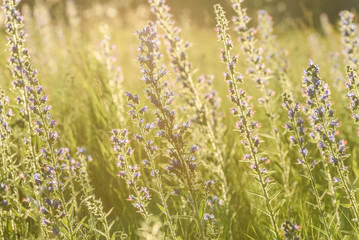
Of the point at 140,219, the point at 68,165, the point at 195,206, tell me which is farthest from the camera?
the point at 140,219

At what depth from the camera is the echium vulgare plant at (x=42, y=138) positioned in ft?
8.00

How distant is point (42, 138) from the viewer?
2.50 metres

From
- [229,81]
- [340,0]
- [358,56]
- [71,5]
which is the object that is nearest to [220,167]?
[229,81]

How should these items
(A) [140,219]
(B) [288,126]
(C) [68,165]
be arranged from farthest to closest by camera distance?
(A) [140,219]
(C) [68,165]
(B) [288,126]

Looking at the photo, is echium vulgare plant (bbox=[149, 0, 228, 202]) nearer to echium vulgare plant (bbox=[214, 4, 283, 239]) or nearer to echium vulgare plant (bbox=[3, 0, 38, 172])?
echium vulgare plant (bbox=[214, 4, 283, 239])

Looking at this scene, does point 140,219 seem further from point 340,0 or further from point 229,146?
point 340,0

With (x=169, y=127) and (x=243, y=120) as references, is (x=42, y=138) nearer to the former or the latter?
(x=169, y=127)

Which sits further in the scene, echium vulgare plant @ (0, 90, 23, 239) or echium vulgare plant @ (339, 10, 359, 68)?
echium vulgare plant @ (339, 10, 359, 68)

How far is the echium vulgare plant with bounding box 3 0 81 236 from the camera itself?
96.0 inches

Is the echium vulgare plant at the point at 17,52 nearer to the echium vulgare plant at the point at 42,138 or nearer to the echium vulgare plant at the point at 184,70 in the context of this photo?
Result: the echium vulgare plant at the point at 42,138

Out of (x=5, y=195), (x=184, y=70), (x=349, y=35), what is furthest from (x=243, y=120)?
(x=349, y=35)

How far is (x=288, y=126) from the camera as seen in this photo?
2473mm

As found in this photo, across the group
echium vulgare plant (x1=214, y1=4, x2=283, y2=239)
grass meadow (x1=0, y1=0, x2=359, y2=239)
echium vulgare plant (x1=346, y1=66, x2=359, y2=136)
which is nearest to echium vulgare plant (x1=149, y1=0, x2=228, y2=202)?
grass meadow (x1=0, y1=0, x2=359, y2=239)

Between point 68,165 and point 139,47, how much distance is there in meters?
1.02
